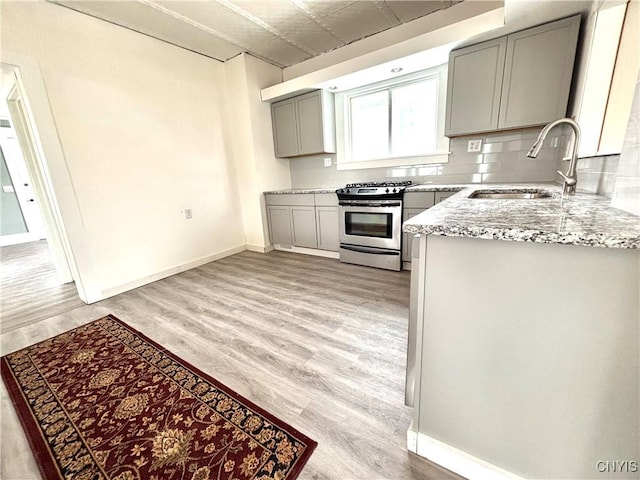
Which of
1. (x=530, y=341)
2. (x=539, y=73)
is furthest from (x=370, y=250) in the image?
(x=530, y=341)

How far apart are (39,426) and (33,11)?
3.15 meters

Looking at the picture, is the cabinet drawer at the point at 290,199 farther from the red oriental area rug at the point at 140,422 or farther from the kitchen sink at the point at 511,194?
the red oriental area rug at the point at 140,422

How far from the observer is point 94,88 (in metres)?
2.51

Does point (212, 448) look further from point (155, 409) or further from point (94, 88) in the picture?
point (94, 88)

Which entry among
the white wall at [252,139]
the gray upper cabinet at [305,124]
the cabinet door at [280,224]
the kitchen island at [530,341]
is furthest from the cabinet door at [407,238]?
the white wall at [252,139]

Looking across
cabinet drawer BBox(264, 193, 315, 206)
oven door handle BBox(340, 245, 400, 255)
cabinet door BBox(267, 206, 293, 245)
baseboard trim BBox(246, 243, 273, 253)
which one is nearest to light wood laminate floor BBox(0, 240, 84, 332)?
baseboard trim BBox(246, 243, 273, 253)

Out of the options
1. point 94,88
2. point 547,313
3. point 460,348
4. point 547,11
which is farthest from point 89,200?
point 547,11

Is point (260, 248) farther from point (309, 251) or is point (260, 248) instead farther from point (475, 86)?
point (475, 86)

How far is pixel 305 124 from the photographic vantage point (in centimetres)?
364

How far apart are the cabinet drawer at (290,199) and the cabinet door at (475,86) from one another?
1866mm

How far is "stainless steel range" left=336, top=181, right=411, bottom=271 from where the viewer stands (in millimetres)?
2857

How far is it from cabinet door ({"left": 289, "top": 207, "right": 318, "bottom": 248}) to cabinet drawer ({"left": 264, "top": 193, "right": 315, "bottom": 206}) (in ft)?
0.29

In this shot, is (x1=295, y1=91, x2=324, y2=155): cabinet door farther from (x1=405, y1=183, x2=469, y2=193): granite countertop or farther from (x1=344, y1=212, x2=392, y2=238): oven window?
(x1=405, y1=183, x2=469, y2=193): granite countertop

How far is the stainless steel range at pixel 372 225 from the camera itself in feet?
9.37
